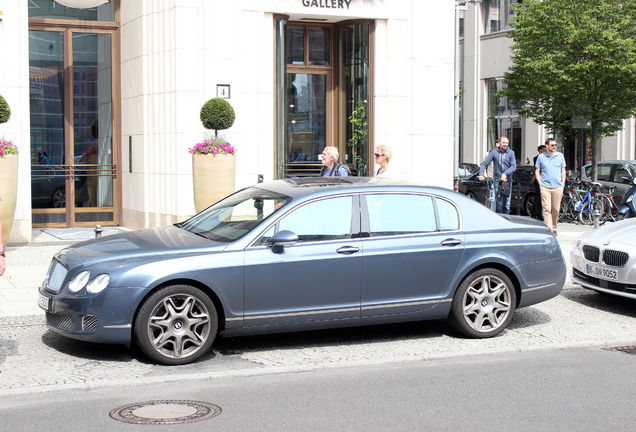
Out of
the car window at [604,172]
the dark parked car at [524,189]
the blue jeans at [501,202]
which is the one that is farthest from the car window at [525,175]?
the blue jeans at [501,202]

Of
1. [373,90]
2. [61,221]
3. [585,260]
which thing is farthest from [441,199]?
[61,221]

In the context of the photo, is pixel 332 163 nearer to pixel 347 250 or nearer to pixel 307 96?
pixel 347 250

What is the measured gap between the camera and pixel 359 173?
59.5 feet

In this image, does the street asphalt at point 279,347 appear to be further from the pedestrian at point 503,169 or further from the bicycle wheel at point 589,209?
the bicycle wheel at point 589,209

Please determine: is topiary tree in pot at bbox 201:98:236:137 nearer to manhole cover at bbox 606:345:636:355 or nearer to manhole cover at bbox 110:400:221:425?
manhole cover at bbox 606:345:636:355

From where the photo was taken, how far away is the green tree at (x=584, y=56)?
25531 mm

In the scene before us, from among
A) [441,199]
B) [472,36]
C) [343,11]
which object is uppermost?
[472,36]

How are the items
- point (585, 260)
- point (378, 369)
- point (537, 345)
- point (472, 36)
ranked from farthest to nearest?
point (472, 36) < point (585, 260) < point (537, 345) < point (378, 369)

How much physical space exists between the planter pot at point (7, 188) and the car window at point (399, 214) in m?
7.59

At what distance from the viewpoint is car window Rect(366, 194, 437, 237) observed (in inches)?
299


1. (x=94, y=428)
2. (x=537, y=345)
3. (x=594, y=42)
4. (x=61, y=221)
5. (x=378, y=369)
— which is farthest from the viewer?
(x=594, y=42)

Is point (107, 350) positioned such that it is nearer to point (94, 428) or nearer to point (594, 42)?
point (94, 428)

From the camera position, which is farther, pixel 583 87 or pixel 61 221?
pixel 583 87

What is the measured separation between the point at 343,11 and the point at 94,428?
44.4 feet
